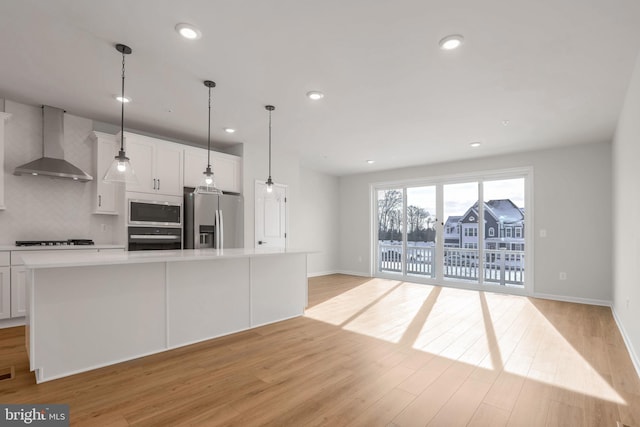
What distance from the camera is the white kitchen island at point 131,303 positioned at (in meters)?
2.36

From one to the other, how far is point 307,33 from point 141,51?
1.37m

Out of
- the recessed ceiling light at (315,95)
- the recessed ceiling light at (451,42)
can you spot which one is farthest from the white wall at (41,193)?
the recessed ceiling light at (451,42)

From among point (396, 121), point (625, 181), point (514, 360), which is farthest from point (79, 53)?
point (625, 181)

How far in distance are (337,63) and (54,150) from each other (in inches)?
144

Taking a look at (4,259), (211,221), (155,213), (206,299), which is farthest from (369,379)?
(4,259)

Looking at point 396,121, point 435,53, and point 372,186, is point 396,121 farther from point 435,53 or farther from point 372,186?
point 372,186

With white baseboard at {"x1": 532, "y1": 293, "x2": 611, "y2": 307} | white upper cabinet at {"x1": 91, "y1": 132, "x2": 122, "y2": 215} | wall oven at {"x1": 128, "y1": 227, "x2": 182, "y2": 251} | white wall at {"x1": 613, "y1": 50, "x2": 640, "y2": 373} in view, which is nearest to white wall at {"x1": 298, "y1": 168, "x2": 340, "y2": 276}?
wall oven at {"x1": 128, "y1": 227, "x2": 182, "y2": 251}

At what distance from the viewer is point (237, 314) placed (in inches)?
139

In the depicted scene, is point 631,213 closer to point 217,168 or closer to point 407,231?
point 407,231

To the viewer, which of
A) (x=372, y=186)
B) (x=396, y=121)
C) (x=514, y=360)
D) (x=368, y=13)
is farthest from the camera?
(x=372, y=186)

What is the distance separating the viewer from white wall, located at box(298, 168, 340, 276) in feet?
24.6

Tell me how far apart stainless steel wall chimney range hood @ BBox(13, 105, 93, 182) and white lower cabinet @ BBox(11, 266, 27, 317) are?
113cm

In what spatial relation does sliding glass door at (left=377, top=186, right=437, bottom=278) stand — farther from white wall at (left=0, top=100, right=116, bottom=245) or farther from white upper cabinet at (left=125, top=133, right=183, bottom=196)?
white wall at (left=0, top=100, right=116, bottom=245)

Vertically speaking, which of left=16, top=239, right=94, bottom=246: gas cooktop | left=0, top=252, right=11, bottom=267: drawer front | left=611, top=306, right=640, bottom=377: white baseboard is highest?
left=16, top=239, right=94, bottom=246: gas cooktop
